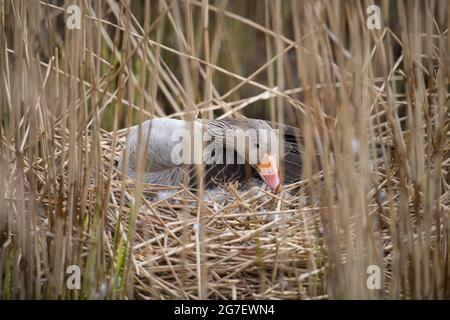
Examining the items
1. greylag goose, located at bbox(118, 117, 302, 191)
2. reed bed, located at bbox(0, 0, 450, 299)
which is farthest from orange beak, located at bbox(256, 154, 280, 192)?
reed bed, located at bbox(0, 0, 450, 299)

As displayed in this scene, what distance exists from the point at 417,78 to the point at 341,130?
0.38 meters

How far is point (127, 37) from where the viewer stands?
6.74 feet

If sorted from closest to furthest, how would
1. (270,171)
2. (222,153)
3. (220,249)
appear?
(220,249) → (270,171) → (222,153)

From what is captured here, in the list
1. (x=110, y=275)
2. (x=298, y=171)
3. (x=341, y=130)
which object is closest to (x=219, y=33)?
(x=341, y=130)

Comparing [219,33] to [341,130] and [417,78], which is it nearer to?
[341,130]

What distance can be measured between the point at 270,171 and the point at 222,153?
438mm

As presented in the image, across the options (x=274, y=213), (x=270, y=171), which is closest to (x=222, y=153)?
(x=270, y=171)

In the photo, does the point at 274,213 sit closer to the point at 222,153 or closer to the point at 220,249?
the point at 220,249

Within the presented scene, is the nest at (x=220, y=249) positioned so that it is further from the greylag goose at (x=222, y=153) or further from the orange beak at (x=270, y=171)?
the greylag goose at (x=222, y=153)

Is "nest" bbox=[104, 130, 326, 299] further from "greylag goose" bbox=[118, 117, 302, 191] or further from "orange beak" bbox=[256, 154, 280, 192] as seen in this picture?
"greylag goose" bbox=[118, 117, 302, 191]

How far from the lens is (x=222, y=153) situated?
3.31 meters

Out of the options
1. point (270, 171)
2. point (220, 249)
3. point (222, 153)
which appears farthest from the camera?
point (222, 153)

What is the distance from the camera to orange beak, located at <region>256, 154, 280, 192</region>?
294 cm
